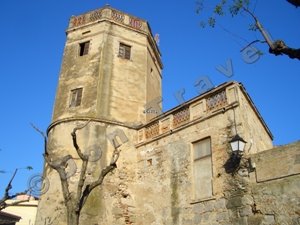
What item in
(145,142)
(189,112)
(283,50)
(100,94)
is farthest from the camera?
(100,94)

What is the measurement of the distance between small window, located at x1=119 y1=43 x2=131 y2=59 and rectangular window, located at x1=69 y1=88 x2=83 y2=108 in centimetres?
294

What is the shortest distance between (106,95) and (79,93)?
4.61 feet

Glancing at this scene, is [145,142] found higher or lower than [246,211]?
higher

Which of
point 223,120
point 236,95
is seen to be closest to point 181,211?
point 223,120

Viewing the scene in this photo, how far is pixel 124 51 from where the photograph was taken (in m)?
17.8

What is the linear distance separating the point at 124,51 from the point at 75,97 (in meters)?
3.63

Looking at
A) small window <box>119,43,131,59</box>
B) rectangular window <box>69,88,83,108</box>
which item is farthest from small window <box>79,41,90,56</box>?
rectangular window <box>69,88,83,108</box>

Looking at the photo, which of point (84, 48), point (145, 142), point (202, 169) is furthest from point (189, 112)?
point (84, 48)

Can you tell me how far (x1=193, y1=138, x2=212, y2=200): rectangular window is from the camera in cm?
1161

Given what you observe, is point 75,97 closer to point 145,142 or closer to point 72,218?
point 145,142

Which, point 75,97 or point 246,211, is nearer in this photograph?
point 246,211

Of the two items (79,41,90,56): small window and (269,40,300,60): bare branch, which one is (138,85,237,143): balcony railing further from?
(79,41,90,56): small window

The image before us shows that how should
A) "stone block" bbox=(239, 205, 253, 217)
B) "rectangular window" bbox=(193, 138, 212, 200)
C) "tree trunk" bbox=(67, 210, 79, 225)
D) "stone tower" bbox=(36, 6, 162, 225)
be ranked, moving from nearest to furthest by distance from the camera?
"stone block" bbox=(239, 205, 253, 217) → "tree trunk" bbox=(67, 210, 79, 225) → "rectangular window" bbox=(193, 138, 212, 200) → "stone tower" bbox=(36, 6, 162, 225)

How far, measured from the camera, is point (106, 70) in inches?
651
